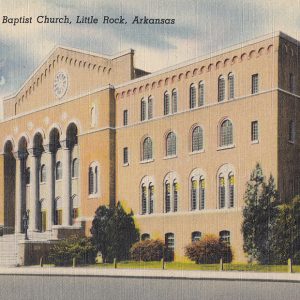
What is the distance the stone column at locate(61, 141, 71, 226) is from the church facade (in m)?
0.08

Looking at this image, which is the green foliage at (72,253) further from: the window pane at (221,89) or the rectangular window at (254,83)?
the rectangular window at (254,83)

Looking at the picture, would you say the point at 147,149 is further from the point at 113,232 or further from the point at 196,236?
the point at 196,236

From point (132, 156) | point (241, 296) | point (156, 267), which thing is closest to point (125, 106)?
point (132, 156)

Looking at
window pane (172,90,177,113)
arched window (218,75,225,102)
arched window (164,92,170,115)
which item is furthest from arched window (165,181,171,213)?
arched window (218,75,225,102)

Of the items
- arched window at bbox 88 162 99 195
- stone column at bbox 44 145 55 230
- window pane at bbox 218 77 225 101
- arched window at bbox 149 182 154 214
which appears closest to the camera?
window pane at bbox 218 77 225 101

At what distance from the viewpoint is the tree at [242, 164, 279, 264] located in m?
37.2

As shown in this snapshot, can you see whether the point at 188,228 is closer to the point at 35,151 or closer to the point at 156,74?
the point at 156,74

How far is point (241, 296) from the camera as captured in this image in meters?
20.4

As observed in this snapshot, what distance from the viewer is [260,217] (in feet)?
124

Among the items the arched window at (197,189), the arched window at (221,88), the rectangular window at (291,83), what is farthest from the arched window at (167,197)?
the rectangular window at (291,83)

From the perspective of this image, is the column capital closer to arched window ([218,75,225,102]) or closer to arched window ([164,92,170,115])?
arched window ([164,92,170,115])

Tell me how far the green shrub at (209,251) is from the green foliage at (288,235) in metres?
4.01

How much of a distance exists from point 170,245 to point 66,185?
483 inches

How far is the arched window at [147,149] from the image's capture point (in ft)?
156
